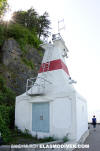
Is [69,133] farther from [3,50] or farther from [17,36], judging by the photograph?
[17,36]

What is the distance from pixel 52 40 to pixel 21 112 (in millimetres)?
6427

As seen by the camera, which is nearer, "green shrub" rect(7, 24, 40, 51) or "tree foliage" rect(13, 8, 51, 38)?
"green shrub" rect(7, 24, 40, 51)

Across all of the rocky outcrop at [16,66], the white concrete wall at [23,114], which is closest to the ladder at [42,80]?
the white concrete wall at [23,114]

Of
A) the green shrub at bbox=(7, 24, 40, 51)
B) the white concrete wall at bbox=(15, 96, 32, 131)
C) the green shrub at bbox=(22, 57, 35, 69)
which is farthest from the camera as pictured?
the green shrub at bbox=(7, 24, 40, 51)

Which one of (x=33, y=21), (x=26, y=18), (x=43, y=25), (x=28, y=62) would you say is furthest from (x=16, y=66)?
(x=43, y=25)

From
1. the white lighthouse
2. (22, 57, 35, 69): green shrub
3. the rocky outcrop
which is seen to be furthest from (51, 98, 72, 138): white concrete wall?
(22, 57, 35, 69): green shrub

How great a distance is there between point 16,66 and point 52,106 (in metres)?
10.1

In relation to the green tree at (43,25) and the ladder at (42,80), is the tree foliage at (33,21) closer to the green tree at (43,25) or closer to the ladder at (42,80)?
the green tree at (43,25)

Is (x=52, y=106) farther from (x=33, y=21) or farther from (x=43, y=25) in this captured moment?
(x=43, y=25)

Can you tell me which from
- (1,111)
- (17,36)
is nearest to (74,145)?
(1,111)

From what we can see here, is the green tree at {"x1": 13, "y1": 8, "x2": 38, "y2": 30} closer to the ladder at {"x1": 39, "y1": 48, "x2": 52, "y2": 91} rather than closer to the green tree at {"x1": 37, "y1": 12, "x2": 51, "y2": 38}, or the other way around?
the green tree at {"x1": 37, "y1": 12, "x2": 51, "y2": 38}

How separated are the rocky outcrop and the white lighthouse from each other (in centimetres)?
612

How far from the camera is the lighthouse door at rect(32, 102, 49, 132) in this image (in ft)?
29.8

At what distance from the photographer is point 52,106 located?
902 centimetres
